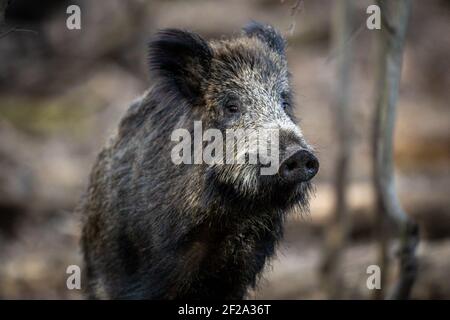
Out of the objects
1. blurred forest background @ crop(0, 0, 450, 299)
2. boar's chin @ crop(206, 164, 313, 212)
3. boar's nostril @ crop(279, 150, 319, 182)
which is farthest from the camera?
blurred forest background @ crop(0, 0, 450, 299)

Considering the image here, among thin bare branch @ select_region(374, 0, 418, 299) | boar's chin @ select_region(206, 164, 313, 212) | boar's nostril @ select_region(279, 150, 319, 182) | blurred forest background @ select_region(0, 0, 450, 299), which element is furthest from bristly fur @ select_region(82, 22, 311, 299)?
thin bare branch @ select_region(374, 0, 418, 299)

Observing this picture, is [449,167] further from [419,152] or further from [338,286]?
[338,286]

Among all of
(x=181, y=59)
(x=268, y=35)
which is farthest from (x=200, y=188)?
(x=268, y=35)

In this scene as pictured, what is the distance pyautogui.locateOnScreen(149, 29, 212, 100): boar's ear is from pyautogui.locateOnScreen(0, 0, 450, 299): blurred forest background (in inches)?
55.1

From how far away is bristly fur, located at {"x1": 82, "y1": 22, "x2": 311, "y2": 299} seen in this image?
569cm

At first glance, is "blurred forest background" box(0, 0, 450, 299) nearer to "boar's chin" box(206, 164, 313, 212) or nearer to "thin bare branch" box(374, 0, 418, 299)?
"thin bare branch" box(374, 0, 418, 299)

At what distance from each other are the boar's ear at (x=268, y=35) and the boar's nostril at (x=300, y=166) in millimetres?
1461

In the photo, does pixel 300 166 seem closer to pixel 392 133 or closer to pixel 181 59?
pixel 181 59

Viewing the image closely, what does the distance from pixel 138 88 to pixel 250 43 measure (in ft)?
33.5

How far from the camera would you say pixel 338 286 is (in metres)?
9.40

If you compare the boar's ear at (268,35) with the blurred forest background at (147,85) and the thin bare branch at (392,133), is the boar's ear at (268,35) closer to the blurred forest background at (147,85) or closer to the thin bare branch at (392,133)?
the thin bare branch at (392,133)

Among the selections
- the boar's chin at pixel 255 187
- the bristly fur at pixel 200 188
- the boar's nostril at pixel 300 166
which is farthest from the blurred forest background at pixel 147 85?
the boar's nostril at pixel 300 166

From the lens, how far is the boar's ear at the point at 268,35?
6336 mm

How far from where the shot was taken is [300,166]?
→ 16.8ft
